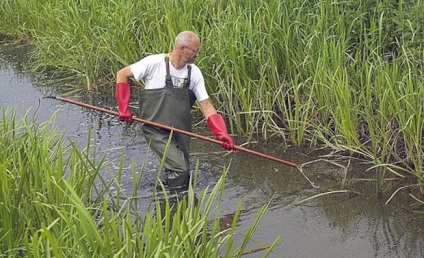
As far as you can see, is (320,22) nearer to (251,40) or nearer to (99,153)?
(251,40)

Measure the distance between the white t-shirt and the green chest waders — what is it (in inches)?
1.7

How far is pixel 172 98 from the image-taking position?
204 inches

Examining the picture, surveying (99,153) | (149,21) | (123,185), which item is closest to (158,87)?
(123,185)

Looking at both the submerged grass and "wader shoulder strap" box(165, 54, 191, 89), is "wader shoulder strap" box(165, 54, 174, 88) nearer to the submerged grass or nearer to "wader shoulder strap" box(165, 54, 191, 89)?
"wader shoulder strap" box(165, 54, 191, 89)

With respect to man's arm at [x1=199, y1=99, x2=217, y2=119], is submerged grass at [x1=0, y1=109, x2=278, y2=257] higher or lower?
lower

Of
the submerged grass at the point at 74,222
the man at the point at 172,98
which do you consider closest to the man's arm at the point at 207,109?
the man at the point at 172,98

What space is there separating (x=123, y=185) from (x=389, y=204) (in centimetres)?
201

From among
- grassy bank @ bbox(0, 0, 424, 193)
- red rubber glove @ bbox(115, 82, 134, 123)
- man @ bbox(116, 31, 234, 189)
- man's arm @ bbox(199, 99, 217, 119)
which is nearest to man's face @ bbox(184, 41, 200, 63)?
man @ bbox(116, 31, 234, 189)

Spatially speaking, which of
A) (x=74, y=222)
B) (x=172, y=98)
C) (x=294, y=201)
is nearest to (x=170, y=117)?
(x=172, y=98)

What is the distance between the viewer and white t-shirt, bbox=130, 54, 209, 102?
5.11m

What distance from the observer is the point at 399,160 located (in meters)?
5.27

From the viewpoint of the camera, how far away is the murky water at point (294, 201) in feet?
14.4

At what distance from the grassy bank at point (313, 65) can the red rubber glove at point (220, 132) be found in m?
1.02

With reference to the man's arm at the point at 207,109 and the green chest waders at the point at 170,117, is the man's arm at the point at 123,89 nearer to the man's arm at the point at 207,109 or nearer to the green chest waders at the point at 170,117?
the green chest waders at the point at 170,117
